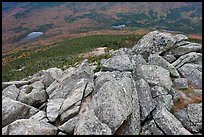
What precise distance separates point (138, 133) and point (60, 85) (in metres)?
9.06

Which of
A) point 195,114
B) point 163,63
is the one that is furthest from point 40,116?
point 163,63

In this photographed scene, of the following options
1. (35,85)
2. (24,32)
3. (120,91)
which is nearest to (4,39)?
(24,32)

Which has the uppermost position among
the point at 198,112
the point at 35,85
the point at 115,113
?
the point at 115,113

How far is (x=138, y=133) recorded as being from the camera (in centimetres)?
1986

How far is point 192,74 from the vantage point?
27.2m

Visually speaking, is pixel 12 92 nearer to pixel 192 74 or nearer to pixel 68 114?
pixel 68 114

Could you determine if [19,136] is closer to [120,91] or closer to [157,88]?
[120,91]

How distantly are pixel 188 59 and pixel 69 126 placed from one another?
16046 mm

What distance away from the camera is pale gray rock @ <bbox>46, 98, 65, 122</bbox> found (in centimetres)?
2091

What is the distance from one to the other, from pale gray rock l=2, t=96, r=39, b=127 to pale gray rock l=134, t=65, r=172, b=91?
10.3m

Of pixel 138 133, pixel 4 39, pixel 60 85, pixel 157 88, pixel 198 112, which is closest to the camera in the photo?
pixel 138 133

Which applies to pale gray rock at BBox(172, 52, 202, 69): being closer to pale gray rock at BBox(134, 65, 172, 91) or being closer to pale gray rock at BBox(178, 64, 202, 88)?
pale gray rock at BBox(178, 64, 202, 88)

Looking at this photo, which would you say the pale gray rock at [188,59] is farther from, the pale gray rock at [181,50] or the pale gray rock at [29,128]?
the pale gray rock at [29,128]

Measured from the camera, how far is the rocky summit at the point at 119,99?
18.9 meters
